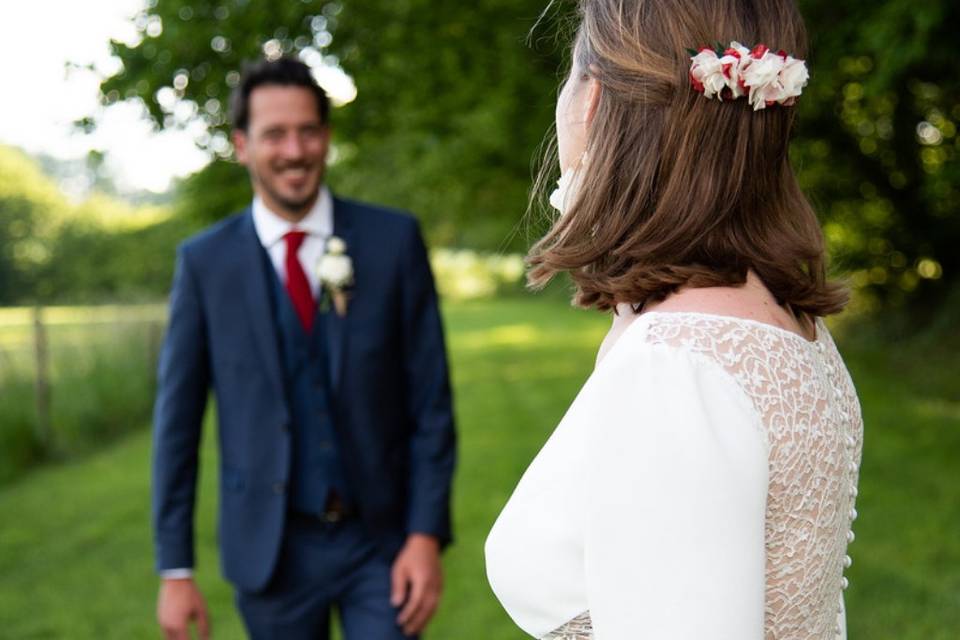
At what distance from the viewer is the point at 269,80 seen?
3439 millimetres

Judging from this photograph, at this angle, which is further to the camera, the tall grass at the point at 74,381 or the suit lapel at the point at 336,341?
the tall grass at the point at 74,381

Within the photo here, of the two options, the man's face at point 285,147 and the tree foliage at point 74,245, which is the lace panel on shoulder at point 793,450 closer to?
the man's face at point 285,147

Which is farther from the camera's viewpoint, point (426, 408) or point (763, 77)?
point (426, 408)

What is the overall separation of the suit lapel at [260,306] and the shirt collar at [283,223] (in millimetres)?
65

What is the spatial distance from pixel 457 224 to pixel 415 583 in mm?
18272

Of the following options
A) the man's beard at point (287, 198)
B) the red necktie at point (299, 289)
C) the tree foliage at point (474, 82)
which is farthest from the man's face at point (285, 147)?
the tree foliage at point (474, 82)

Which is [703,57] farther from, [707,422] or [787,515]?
[787,515]

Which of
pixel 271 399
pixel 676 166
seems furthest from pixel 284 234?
pixel 676 166

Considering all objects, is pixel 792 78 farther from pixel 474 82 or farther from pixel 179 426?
pixel 474 82

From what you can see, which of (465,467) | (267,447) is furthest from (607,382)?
(465,467)

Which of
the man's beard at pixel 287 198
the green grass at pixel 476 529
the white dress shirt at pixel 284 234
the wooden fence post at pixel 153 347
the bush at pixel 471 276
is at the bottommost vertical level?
the bush at pixel 471 276

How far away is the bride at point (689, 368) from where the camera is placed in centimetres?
125

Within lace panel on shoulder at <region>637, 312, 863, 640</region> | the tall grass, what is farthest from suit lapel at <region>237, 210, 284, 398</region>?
the tall grass

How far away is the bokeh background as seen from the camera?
592 centimetres
